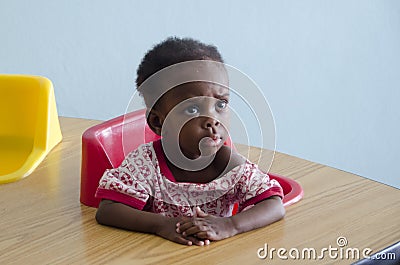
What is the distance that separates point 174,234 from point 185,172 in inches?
4.7

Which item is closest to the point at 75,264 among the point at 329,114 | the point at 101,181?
the point at 101,181

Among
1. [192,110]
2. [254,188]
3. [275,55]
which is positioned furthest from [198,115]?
[275,55]

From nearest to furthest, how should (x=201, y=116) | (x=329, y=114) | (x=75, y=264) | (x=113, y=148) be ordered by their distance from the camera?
(x=75, y=264) < (x=201, y=116) < (x=113, y=148) < (x=329, y=114)

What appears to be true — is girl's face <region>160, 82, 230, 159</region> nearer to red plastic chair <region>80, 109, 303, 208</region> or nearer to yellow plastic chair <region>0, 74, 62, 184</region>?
red plastic chair <region>80, 109, 303, 208</region>

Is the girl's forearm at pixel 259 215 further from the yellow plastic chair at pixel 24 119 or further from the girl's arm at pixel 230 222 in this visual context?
the yellow plastic chair at pixel 24 119

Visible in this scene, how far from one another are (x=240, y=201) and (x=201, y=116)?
123 millimetres

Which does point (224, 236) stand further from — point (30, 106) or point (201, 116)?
point (30, 106)

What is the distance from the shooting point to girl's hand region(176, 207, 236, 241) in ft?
3.11

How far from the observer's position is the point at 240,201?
104 centimetres

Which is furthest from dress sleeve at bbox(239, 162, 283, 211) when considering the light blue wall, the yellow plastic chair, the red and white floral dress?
the light blue wall

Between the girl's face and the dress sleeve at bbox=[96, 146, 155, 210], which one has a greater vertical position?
the girl's face

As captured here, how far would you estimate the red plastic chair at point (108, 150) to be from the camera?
Answer: 1.10m

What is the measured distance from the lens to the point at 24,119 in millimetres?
1422

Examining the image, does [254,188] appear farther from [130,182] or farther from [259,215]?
[130,182]
